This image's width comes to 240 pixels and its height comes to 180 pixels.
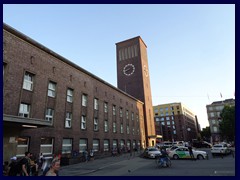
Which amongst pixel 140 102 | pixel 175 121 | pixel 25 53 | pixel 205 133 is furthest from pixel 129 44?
pixel 205 133

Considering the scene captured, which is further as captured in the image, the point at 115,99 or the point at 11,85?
the point at 115,99

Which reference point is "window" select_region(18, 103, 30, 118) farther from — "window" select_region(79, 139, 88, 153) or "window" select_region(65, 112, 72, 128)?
"window" select_region(79, 139, 88, 153)

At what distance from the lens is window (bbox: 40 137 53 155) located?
20.3 m

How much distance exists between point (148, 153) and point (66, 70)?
1627 cm

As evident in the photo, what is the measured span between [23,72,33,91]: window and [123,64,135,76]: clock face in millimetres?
40435

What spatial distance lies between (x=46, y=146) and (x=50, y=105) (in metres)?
4.65

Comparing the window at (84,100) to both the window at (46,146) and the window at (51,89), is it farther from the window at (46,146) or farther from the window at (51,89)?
the window at (46,146)

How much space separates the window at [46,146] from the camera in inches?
800

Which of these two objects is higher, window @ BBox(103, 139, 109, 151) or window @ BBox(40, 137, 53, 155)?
window @ BBox(40, 137, 53, 155)

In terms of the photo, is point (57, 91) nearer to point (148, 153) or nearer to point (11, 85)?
point (11, 85)

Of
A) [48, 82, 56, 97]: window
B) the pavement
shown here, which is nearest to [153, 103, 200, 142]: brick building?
the pavement

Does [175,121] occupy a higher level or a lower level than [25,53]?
lower

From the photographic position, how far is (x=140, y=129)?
5006cm

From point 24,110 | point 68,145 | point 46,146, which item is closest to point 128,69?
point 68,145
